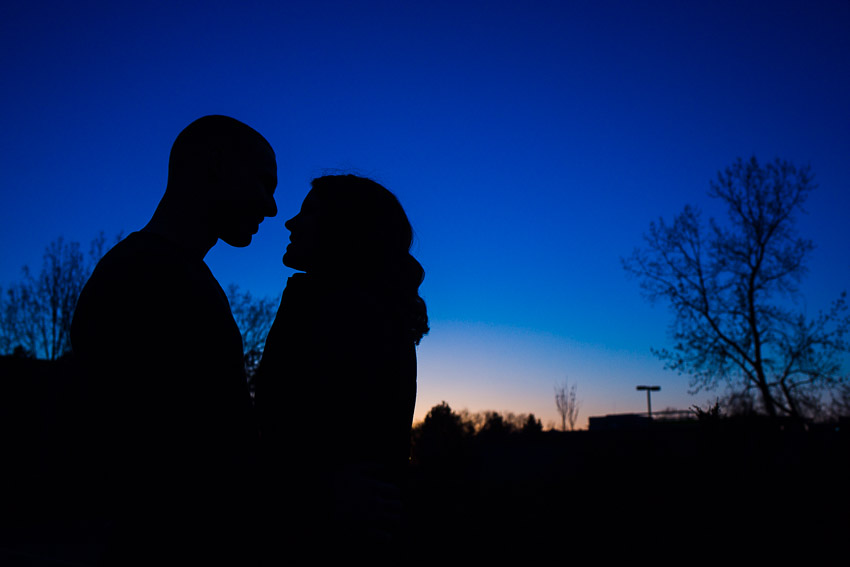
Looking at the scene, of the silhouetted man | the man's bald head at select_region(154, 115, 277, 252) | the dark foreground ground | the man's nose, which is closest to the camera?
the silhouetted man

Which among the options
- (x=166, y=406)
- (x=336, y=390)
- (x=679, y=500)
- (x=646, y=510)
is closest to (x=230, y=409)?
(x=166, y=406)

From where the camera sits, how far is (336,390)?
1368 millimetres

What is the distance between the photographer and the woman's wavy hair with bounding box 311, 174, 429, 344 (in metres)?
1.76

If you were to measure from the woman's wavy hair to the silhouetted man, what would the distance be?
0.51 meters

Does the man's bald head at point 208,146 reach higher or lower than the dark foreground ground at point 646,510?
higher

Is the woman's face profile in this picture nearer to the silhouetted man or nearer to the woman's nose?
the woman's nose

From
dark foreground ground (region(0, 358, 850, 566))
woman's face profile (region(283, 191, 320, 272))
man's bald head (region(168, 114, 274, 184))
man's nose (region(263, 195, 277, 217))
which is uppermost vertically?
man's bald head (region(168, 114, 274, 184))

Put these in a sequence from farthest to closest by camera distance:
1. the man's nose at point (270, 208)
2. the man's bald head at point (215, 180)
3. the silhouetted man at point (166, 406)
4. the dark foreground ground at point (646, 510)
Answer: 1. the dark foreground ground at point (646, 510)
2. the man's nose at point (270, 208)
3. the man's bald head at point (215, 180)
4. the silhouetted man at point (166, 406)

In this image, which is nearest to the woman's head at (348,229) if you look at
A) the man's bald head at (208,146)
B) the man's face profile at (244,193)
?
the man's face profile at (244,193)

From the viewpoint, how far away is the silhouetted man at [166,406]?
1.23 metres

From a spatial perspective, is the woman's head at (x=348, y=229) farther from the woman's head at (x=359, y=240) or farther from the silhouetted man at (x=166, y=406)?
the silhouetted man at (x=166, y=406)

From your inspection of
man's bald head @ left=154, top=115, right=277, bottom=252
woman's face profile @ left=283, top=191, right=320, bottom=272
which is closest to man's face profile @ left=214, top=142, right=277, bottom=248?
man's bald head @ left=154, top=115, right=277, bottom=252

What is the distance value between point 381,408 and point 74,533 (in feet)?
57.7

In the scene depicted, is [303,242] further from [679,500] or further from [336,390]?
[679,500]
